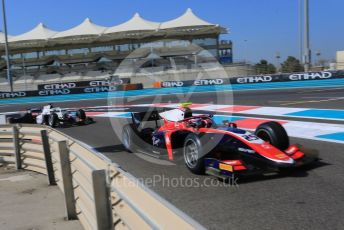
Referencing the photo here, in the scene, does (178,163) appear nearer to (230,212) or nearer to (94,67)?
(230,212)

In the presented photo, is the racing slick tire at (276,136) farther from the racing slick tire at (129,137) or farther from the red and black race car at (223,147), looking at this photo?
the racing slick tire at (129,137)

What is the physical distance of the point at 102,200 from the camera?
326 cm

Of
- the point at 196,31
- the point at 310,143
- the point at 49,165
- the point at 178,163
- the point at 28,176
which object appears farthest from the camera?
the point at 196,31

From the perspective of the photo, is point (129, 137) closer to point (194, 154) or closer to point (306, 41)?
point (194, 154)

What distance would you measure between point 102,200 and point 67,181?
5.45 feet

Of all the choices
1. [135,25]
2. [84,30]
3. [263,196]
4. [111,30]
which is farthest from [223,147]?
[84,30]

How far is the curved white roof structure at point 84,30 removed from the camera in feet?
235

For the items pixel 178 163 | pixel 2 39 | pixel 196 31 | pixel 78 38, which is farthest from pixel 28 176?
pixel 2 39

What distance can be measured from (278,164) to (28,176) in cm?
443

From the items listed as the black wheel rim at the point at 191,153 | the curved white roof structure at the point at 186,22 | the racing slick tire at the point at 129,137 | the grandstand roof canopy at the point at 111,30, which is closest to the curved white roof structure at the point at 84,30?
the grandstand roof canopy at the point at 111,30

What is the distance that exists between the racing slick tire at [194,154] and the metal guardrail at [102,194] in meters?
1.80

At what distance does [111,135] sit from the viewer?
11.0 metres

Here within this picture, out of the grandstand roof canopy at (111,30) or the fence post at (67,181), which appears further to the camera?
the grandstand roof canopy at (111,30)

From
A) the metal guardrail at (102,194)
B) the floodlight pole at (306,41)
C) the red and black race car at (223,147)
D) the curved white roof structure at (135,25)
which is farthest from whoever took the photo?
the curved white roof structure at (135,25)
